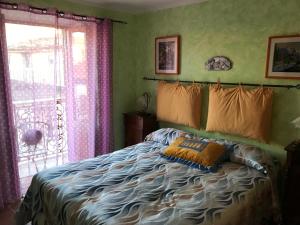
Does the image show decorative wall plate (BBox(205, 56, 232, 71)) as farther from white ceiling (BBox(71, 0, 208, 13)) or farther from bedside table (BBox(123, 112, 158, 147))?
bedside table (BBox(123, 112, 158, 147))

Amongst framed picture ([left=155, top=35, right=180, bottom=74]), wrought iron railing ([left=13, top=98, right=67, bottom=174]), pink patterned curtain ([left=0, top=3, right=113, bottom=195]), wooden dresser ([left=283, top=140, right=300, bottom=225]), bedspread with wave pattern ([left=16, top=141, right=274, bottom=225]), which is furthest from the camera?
framed picture ([left=155, top=35, right=180, bottom=74])

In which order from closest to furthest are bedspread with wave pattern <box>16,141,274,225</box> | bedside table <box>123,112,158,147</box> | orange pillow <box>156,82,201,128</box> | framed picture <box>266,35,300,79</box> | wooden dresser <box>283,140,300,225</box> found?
bedspread with wave pattern <box>16,141,274,225</box> → wooden dresser <box>283,140,300,225</box> → framed picture <box>266,35,300,79</box> → orange pillow <box>156,82,201,128</box> → bedside table <box>123,112,158,147</box>

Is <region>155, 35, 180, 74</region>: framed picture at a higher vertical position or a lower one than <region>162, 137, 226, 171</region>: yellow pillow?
higher

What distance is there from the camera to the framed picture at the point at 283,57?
2.35 meters

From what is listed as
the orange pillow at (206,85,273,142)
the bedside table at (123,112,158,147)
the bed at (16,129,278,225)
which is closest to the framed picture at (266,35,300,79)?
the orange pillow at (206,85,273,142)

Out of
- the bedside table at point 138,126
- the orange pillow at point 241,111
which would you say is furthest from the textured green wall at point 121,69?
the orange pillow at point 241,111

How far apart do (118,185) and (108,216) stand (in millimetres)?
434

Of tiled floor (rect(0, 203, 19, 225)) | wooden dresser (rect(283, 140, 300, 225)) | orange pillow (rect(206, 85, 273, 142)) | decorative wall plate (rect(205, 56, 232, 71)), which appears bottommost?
tiled floor (rect(0, 203, 19, 225))

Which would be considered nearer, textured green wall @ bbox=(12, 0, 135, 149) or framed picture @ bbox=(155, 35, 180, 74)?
framed picture @ bbox=(155, 35, 180, 74)

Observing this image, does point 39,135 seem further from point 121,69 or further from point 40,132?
point 121,69

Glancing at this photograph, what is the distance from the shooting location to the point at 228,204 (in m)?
1.76

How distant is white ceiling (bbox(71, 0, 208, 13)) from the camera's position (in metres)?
3.14

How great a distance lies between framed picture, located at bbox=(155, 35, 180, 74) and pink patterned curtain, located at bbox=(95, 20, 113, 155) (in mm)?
690

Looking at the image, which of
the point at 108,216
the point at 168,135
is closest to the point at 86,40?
the point at 168,135
